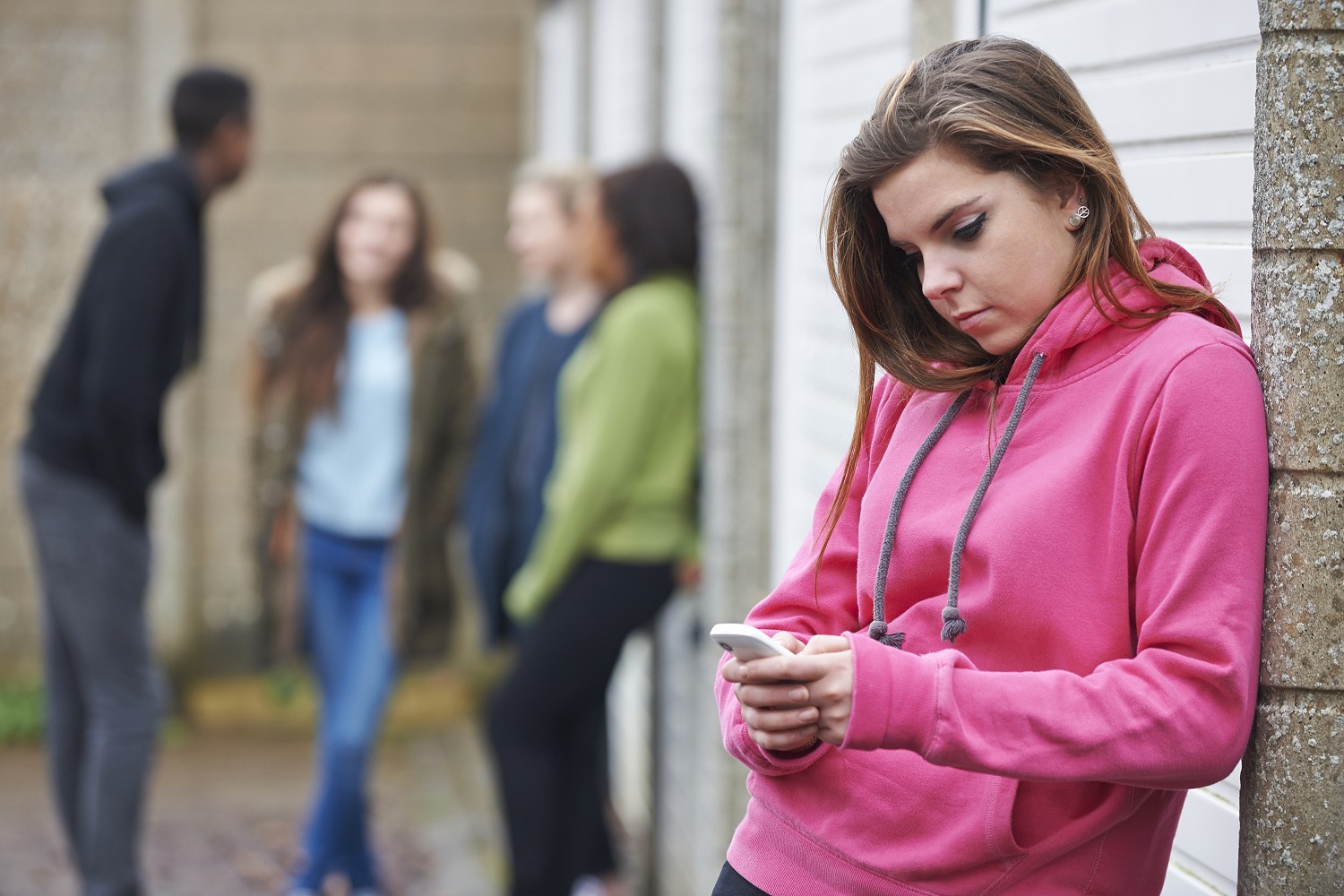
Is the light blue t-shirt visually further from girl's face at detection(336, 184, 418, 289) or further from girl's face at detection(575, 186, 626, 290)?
girl's face at detection(575, 186, 626, 290)

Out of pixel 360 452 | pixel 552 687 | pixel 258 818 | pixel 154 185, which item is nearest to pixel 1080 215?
pixel 552 687

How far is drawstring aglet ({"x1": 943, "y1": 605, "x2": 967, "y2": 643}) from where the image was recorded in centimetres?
165

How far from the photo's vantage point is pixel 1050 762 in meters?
1.49

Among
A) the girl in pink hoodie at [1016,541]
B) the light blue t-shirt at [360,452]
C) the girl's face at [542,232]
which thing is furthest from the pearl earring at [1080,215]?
the light blue t-shirt at [360,452]

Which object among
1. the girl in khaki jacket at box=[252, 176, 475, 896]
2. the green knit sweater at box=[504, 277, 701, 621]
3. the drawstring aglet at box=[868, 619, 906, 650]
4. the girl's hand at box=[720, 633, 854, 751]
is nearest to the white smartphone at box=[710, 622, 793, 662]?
the girl's hand at box=[720, 633, 854, 751]

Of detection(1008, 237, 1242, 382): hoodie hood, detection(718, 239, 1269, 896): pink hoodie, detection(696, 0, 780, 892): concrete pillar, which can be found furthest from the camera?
detection(696, 0, 780, 892): concrete pillar

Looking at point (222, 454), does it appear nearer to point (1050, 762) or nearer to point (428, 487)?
point (428, 487)

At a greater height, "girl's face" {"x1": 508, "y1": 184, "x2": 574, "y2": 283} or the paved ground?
"girl's face" {"x1": 508, "y1": 184, "x2": 574, "y2": 283}

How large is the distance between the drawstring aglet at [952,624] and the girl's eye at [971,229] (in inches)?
15.2

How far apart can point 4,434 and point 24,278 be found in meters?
0.81

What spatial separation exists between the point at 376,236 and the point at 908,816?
3.89m

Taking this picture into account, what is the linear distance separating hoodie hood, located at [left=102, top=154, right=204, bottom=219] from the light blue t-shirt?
0.80 meters

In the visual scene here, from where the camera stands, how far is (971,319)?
172 centimetres

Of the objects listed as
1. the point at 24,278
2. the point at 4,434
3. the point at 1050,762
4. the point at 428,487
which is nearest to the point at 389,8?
the point at 24,278
